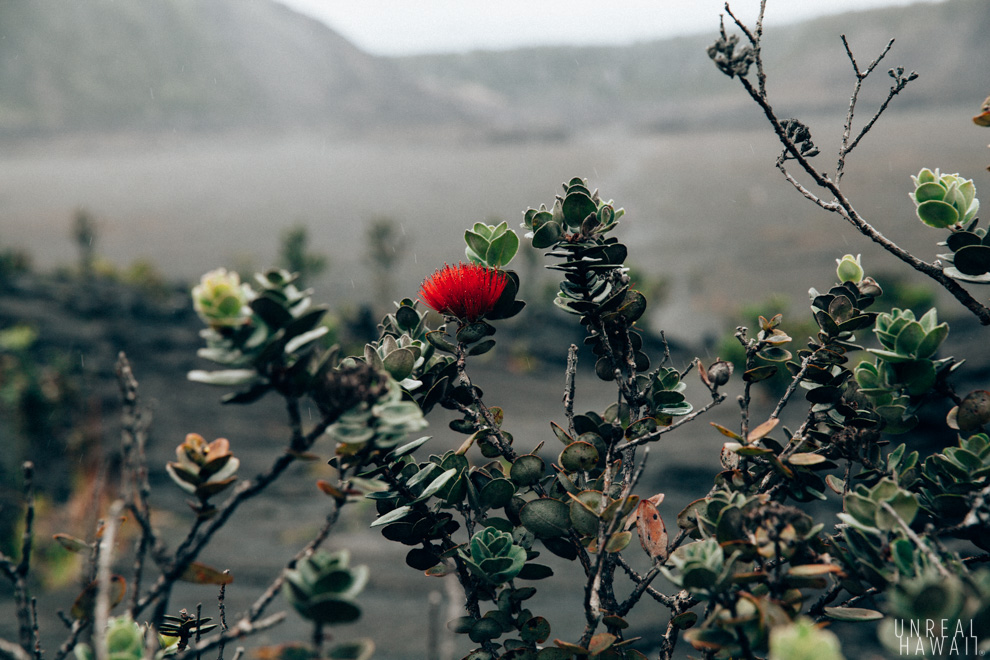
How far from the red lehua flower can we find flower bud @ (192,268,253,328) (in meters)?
0.18

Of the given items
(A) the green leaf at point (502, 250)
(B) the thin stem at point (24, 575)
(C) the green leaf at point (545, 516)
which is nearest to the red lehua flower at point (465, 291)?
(A) the green leaf at point (502, 250)

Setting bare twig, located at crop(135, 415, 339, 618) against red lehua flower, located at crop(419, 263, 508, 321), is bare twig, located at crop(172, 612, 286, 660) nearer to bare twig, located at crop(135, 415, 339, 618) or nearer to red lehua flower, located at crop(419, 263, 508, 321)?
bare twig, located at crop(135, 415, 339, 618)

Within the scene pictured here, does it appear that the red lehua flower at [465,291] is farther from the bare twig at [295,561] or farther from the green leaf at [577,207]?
the bare twig at [295,561]

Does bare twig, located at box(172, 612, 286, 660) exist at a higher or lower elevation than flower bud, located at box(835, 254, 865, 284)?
lower

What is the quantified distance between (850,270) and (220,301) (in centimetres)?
51

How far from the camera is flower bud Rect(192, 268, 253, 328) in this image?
1.07 feet

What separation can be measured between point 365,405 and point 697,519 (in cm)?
28

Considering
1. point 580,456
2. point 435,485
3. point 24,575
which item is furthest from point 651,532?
point 24,575

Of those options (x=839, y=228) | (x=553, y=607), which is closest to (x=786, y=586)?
(x=553, y=607)

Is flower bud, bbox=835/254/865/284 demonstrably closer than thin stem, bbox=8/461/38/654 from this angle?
No

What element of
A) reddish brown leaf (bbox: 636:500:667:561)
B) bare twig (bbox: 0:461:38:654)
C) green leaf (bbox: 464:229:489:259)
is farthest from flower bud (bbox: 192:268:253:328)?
reddish brown leaf (bbox: 636:500:667:561)

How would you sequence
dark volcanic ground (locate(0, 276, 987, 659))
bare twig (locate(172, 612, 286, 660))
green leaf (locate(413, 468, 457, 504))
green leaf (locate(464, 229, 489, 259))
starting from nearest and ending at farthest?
bare twig (locate(172, 612, 286, 660)) < green leaf (locate(413, 468, 457, 504)) < green leaf (locate(464, 229, 489, 259)) < dark volcanic ground (locate(0, 276, 987, 659))

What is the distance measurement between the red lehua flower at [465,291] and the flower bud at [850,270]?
0.31 m

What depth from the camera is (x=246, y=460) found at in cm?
400
